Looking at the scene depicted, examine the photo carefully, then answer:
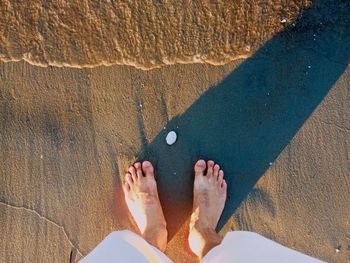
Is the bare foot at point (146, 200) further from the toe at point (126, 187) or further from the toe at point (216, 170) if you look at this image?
the toe at point (216, 170)

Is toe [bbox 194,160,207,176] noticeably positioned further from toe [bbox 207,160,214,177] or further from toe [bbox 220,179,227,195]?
toe [bbox 220,179,227,195]

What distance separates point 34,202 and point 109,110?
2.22ft

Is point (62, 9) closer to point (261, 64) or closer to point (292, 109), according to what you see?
point (261, 64)

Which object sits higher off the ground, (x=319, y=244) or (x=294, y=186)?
(x=294, y=186)

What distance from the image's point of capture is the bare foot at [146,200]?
252 cm

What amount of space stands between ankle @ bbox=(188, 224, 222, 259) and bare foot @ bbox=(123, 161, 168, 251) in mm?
155

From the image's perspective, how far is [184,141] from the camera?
2533mm

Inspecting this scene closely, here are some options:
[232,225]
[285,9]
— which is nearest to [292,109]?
[285,9]

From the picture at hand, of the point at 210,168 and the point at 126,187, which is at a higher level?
the point at 210,168

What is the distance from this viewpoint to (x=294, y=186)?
8.41 ft

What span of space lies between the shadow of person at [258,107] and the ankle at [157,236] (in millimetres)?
167

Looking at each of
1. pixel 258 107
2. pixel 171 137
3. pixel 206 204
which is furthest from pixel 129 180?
pixel 258 107

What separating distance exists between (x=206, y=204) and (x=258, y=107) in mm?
614

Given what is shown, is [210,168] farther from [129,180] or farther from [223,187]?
[129,180]
